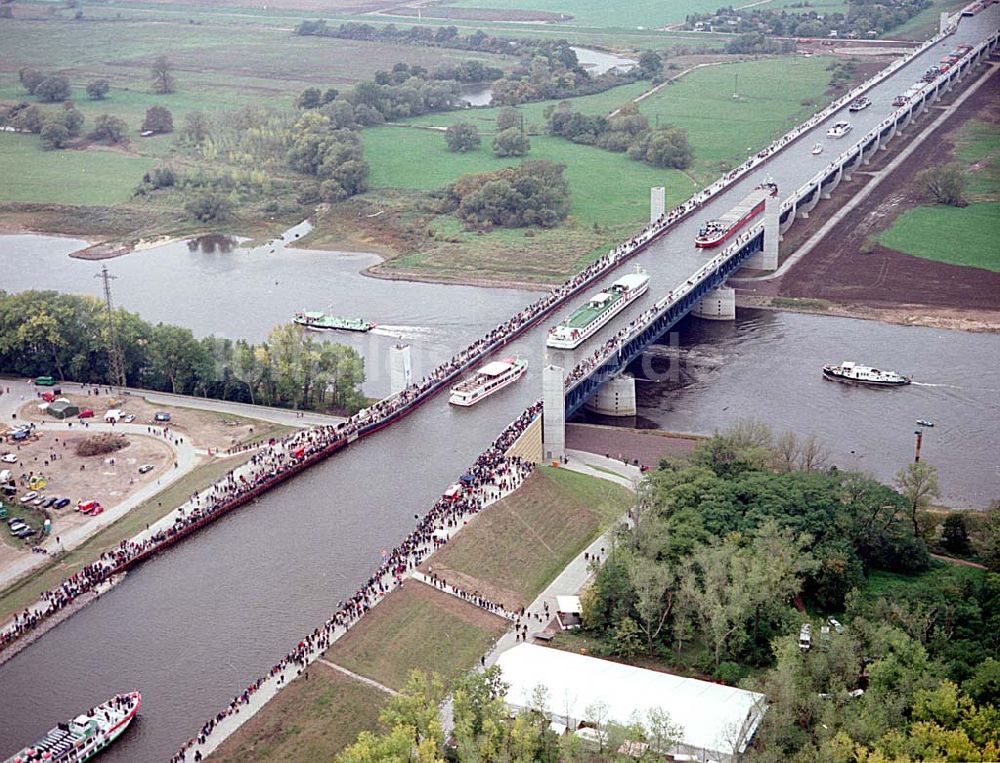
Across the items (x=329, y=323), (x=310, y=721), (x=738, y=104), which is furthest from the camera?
(x=738, y=104)

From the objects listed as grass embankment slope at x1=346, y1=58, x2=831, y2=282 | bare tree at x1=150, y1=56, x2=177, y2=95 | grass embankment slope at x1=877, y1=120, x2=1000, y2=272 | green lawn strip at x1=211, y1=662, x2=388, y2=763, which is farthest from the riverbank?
bare tree at x1=150, y1=56, x2=177, y2=95

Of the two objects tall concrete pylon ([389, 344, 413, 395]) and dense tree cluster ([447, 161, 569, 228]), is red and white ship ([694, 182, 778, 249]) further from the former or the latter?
tall concrete pylon ([389, 344, 413, 395])

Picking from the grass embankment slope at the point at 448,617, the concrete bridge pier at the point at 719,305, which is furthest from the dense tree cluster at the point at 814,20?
the grass embankment slope at the point at 448,617

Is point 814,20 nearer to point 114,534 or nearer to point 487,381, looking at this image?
point 487,381

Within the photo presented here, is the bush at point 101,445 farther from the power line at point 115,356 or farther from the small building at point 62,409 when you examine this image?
the power line at point 115,356

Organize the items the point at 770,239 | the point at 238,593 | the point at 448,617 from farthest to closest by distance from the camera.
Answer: the point at 770,239 → the point at 238,593 → the point at 448,617

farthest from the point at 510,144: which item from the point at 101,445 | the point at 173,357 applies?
the point at 101,445

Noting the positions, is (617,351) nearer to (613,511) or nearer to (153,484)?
(613,511)

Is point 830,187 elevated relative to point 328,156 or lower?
lower
